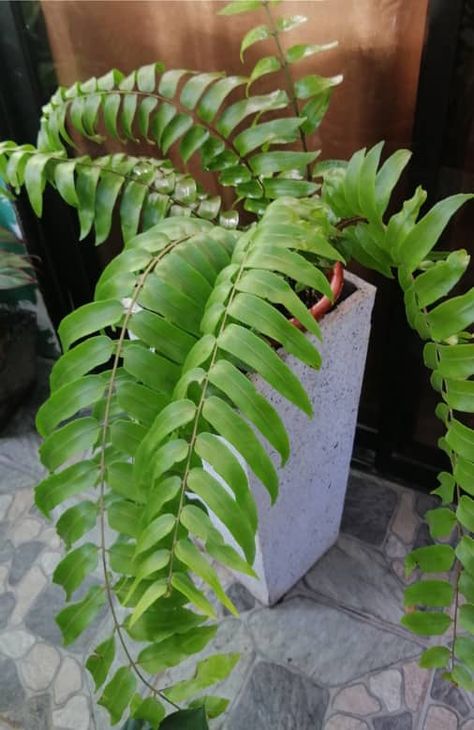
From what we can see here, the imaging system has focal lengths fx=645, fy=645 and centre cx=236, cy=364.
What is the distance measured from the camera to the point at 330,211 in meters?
1.02

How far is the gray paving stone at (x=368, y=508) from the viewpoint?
5.19ft

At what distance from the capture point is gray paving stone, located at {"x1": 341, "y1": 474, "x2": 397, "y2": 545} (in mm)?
1582

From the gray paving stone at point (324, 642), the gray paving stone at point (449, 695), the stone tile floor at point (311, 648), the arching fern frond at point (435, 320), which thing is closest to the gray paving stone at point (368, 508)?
the stone tile floor at point (311, 648)

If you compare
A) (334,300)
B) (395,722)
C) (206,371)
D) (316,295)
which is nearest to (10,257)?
(316,295)

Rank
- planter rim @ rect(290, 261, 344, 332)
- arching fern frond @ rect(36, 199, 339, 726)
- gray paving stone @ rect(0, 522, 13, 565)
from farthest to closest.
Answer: gray paving stone @ rect(0, 522, 13, 565) → planter rim @ rect(290, 261, 344, 332) → arching fern frond @ rect(36, 199, 339, 726)

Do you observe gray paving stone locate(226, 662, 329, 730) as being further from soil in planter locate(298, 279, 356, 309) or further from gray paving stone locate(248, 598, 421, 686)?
soil in planter locate(298, 279, 356, 309)

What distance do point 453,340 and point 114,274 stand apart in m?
0.46

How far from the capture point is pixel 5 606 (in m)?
1.54

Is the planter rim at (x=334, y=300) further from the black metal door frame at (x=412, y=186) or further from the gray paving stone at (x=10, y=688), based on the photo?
the gray paving stone at (x=10, y=688)

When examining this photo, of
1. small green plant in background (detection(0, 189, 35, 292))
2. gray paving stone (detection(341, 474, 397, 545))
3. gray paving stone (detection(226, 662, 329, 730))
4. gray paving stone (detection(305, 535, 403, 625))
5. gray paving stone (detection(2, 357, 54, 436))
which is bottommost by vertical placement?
gray paving stone (detection(226, 662, 329, 730))

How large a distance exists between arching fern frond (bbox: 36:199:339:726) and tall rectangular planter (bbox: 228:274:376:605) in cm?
21

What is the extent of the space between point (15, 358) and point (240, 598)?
97cm

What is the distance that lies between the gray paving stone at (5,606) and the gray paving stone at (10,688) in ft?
0.32

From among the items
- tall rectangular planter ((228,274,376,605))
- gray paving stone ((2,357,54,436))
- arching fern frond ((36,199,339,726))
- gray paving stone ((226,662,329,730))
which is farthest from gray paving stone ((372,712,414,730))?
gray paving stone ((2,357,54,436))
